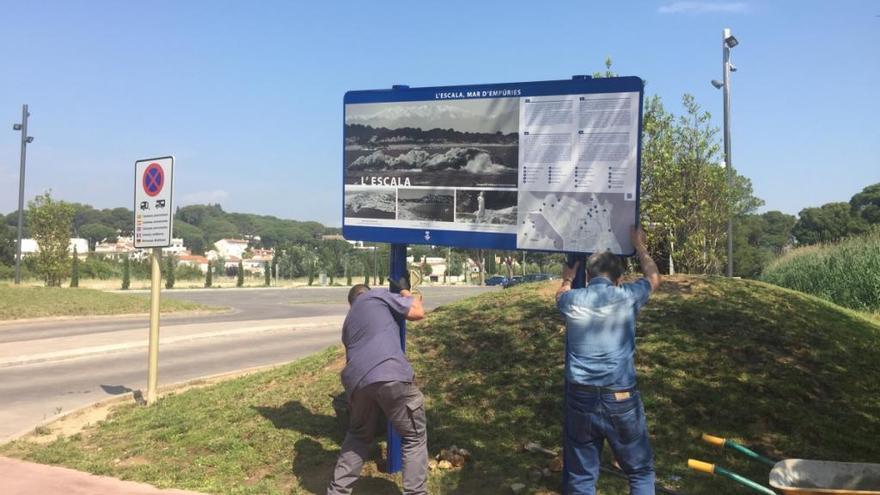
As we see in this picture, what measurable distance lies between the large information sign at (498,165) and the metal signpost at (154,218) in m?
3.65

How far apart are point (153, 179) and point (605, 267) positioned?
644 cm

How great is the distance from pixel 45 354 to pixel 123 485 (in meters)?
9.40

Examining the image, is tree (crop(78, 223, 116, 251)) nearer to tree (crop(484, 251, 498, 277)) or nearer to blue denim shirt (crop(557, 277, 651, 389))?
tree (crop(484, 251, 498, 277))

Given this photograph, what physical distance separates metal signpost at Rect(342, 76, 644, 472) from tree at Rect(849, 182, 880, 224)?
76.5 m

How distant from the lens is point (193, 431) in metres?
6.38

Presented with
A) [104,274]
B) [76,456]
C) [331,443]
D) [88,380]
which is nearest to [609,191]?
[331,443]

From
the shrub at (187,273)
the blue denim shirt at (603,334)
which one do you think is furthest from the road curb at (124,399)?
the shrub at (187,273)

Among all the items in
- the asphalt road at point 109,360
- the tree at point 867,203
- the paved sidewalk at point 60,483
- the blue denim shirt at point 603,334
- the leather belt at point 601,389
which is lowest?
the asphalt road at point 109,360

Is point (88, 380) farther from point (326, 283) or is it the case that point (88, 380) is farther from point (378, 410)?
point (326, 283)

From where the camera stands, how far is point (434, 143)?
16.6 feet

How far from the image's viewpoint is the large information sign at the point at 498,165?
4273 millimetres

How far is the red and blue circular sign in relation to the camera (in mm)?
8133

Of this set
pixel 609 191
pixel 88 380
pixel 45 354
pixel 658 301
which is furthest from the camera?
pixel 45 354

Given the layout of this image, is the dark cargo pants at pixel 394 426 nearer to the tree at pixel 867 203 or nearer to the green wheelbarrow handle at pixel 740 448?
the green wheelbarrow handle at pixel 740 448
